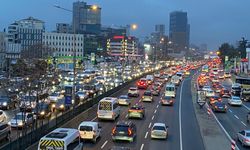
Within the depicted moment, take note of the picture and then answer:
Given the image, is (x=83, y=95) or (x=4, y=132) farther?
(x=83, y=95)

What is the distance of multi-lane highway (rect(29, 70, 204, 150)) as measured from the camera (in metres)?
30.3

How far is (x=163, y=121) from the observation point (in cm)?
4272

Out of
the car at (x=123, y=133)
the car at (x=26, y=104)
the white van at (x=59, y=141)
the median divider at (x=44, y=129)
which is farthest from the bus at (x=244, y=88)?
the white van at (x=59, y=141)

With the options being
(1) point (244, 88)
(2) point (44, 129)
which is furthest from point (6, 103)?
(1) point (244, 88)

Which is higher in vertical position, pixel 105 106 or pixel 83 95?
pixel 105 106

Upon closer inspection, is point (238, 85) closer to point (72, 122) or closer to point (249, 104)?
point (249, 104)

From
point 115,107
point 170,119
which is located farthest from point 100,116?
point 170,119

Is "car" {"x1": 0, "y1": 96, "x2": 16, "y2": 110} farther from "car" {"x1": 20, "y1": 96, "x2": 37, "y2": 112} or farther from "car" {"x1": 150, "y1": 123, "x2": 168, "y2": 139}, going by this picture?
"car" {"x1": 150, "y1": 123, "x2": 168, "y2": 139}

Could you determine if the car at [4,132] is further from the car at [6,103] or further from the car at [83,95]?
the car at [83,95]

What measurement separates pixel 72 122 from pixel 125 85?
43170 millimetres

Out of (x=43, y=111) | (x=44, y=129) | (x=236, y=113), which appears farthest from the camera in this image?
(x=236, y=113)

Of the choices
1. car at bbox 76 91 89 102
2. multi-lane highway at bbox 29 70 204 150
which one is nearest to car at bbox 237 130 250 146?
multi-lane highway at bbox 29 70 204 150

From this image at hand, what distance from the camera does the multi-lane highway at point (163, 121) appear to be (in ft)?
99.5

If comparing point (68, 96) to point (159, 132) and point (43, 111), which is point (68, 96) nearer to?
point (43, 111)
